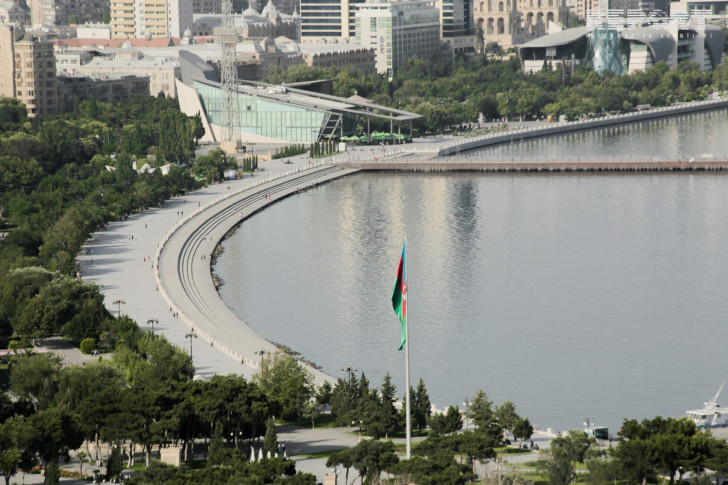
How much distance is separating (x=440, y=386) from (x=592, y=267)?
1663 centimetres

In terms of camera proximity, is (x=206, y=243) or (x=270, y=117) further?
(x=270, y=117)

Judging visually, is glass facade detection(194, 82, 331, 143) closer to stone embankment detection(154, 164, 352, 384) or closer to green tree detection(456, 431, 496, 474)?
stone embankment detection(154, 164, 352, 384)

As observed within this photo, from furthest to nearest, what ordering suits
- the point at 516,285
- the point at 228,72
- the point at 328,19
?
the point at 328,19, the point at 228,72, the point at 516,285

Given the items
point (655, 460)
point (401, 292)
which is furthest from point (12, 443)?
point (655, 460)

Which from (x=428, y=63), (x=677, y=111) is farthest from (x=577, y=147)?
(x=428, y=63)

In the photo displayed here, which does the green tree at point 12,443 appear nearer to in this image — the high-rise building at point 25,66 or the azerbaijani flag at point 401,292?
the azerbaijani flag at point 401,292

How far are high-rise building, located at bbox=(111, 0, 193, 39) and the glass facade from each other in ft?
156

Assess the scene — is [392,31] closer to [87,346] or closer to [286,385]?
[87,346]

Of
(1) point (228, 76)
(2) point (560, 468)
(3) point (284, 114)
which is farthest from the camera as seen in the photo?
(3) point (284, 114)

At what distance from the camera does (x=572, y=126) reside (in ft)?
332

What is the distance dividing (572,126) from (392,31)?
117ft

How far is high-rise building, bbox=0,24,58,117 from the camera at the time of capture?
96188 mm

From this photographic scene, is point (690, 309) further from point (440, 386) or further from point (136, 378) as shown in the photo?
point (136, 378)

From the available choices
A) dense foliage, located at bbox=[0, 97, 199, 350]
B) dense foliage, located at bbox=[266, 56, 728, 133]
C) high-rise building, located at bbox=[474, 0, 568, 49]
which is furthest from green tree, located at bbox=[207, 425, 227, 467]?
high-rise building, located at bbox=[474, 0, 568, 49]
